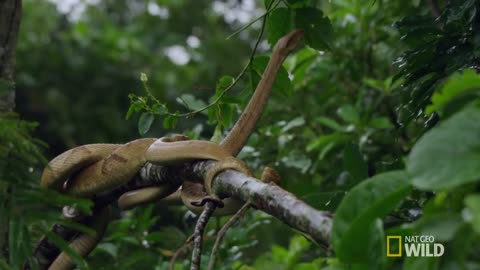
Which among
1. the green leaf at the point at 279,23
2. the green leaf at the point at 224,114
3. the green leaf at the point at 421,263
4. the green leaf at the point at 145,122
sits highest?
the green leaf at the point at 279,23

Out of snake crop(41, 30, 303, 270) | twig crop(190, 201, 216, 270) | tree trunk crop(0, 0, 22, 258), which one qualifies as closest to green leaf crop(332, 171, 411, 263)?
twig crop(190, 201, 216, 270)

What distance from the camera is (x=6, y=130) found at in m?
1.45

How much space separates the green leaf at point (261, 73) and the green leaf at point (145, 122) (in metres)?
0.30

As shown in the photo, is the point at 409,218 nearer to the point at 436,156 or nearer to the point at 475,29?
the point at 475,29

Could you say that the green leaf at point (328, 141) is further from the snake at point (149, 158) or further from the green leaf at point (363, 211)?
the green leaf at point (363, 211)

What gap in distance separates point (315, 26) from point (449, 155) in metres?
1.16

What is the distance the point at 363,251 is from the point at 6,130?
73 centimetres

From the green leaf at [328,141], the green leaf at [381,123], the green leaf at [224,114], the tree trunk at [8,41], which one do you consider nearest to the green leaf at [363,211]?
the green leaf at [224,114]

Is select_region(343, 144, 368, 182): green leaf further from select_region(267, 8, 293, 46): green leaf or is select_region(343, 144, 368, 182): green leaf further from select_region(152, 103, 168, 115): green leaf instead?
select_region(152, 103, 168, 115): green leaf

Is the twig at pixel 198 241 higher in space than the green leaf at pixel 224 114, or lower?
lower

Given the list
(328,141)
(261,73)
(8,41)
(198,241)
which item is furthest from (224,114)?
(328,141)

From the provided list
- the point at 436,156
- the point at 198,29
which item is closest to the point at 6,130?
the point at 436,156

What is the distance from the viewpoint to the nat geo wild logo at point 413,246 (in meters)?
1.04

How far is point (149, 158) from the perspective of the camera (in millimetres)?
1947
